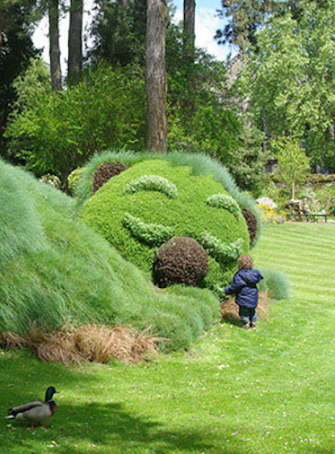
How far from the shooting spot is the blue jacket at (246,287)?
802cm

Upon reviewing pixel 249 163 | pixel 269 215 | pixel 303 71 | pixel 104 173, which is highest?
pixel 303 71

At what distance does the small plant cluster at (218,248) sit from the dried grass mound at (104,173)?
194 cm

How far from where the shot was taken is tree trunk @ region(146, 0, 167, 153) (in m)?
13.0

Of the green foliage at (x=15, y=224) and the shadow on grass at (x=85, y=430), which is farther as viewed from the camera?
the green foliage at (x=15, y=224)

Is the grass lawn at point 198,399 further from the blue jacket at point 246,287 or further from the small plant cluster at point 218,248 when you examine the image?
the small plant cluster at point 218,248

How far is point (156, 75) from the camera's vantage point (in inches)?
519

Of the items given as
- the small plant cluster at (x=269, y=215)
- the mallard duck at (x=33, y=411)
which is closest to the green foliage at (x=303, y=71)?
the small plant cluster at (x=269, y=215)

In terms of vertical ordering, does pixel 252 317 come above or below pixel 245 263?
below

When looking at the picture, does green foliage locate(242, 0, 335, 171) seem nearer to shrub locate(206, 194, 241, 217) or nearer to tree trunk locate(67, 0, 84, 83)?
tree trunk locate(67, 0, 84, 83)

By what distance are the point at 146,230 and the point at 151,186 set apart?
2.60 ft

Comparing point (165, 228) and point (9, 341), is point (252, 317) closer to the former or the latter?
point (165, 228)

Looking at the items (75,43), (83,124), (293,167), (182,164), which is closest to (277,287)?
(182,164)

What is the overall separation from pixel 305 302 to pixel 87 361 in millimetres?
5779

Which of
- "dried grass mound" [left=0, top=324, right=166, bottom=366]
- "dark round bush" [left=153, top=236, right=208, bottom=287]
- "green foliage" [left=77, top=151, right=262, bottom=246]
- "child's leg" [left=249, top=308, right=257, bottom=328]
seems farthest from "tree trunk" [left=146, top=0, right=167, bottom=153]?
"dried grass mound" [left=0, top=324, right=166, bottom=366]
